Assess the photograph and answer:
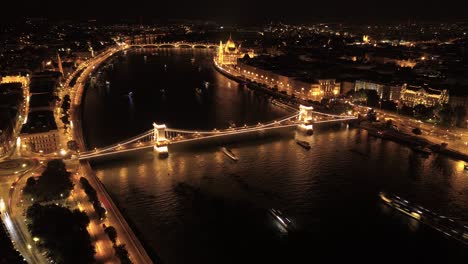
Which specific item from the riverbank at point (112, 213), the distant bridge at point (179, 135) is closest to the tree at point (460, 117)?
the distant bridge at point (179, 135)

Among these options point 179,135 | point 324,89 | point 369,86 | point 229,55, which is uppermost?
point 229,55

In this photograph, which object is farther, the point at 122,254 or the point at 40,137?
the point at 40,137

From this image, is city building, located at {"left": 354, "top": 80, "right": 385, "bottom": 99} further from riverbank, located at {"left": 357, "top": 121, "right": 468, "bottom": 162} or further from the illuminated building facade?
riverbank, located at {"left": 357, "top": 121, "right": 468, "bottom": 162}

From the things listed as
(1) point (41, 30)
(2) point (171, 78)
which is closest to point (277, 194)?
(2) point (171, 78)

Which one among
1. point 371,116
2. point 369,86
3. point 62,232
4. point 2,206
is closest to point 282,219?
point 62,232

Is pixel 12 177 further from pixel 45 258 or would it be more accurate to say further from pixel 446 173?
pixel 446 173

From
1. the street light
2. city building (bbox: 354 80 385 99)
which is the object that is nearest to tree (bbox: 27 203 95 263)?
the street light

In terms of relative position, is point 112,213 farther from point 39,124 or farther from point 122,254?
point 39,124
